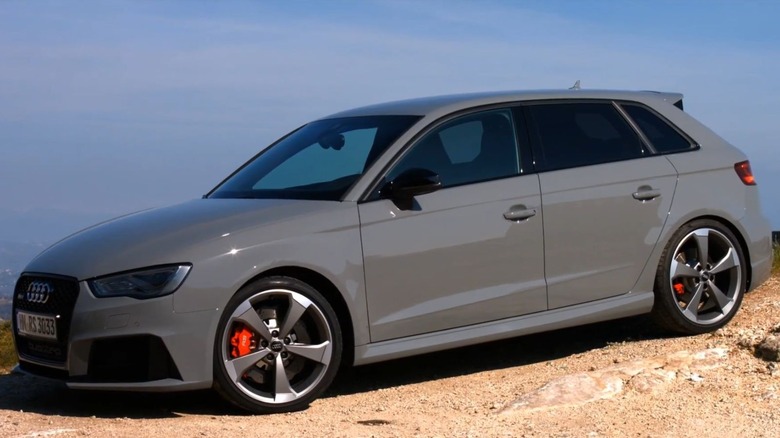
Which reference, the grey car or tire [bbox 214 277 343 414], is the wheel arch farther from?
tire [bbox 214 277 343 414]

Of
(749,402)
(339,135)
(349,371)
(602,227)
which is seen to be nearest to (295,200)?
(339,135)

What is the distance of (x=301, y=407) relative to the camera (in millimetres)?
6172

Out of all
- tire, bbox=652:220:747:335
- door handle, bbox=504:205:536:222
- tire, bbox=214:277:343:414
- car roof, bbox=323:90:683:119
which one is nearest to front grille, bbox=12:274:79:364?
tire, bbox=214:277:343:414

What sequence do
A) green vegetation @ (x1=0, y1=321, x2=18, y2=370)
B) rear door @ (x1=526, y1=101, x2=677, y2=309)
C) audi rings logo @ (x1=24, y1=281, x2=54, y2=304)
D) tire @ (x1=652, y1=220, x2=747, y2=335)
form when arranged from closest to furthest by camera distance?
audi rings logo @ (x1=24, y1=281, x2=54, y2=304)
rear door @ (x1=526, y1=101, x2=677, y2=309)
tire @ (x1=652, y1=220, x2=747, y2=335)
green vegetation @ (x1=0, y1=321, x2=18, y2=370)

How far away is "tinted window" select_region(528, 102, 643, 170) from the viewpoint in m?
7.18

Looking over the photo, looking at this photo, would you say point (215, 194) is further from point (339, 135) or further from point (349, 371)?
point (349, 371)

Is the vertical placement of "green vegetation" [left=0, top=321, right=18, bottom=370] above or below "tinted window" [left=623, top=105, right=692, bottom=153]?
below

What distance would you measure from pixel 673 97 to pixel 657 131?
1.69 feet

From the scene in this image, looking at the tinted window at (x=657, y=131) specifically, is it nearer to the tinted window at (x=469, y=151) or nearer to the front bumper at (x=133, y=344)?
the tinted window at (x=469, y=151)

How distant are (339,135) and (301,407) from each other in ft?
6.14

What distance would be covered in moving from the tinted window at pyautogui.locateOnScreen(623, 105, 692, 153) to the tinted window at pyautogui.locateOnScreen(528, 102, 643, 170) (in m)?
0.12

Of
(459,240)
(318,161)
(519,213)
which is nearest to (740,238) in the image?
(519,213)

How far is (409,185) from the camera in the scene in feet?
21.1

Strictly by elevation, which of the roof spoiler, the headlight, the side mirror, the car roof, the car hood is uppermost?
the car roof
